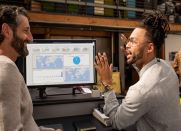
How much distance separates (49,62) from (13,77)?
724 millimetres

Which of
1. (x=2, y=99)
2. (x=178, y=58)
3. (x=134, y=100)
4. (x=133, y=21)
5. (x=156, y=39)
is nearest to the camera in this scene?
(x=2, y=99)

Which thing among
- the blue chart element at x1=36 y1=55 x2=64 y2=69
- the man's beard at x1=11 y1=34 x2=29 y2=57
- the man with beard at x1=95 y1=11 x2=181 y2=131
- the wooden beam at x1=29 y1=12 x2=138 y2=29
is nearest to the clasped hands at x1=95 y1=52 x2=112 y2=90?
the man with beard at x1=95 y1=11 x2=181 y2=131

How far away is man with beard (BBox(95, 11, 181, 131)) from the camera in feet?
4.41

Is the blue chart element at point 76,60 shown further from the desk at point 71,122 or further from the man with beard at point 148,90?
the desk at point 71,122

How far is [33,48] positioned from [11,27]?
1.79 ft

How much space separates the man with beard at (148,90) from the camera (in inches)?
52.9

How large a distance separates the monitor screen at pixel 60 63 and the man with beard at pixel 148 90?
0.70 ft

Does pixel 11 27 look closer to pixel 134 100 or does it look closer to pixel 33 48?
pixel 33 48

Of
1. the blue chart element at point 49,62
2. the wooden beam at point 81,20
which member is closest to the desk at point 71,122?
the blue chart element at point 49,62

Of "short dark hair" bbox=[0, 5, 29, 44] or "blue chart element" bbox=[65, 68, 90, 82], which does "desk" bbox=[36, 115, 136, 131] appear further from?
"short dark hair" bbox=[0, 5, 29, 44]

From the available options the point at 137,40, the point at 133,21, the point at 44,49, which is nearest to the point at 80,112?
the point at 44,49

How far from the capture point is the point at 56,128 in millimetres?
1432

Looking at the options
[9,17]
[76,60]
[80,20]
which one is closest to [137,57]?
[76,60]

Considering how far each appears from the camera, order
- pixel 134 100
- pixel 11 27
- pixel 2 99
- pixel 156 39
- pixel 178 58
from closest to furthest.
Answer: pixel 2 99, pixel 11 27, pixel 134 100, pixel 156 39, pixel 178 58
